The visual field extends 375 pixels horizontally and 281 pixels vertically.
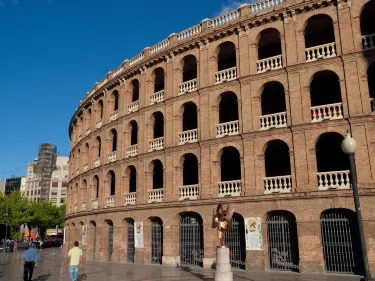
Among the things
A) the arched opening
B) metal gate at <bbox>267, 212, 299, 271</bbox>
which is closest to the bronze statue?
metal gate at <bbox>267, 212, 299, 271</bbox>

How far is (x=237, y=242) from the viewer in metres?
21.7

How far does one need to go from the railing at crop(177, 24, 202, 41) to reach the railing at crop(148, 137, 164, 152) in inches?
297

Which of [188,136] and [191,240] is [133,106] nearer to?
[188,136]

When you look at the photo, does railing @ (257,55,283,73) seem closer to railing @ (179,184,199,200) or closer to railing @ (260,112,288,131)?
railing @ (260,112,288,131)

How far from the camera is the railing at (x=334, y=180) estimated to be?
60.4ft

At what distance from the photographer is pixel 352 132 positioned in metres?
18.7

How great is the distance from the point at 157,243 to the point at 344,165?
13284 millimetres

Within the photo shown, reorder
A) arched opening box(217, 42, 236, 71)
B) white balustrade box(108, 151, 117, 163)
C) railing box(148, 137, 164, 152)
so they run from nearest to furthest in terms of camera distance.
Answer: arched opening box(217, 42, 236, 71)
railing box(148, 137, 164, 152)
white balustrade box(108, 151, 117, 163)

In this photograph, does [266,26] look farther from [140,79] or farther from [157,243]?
[157,243]

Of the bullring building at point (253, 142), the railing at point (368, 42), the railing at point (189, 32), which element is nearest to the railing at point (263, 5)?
the bullring building at point (253, 142)

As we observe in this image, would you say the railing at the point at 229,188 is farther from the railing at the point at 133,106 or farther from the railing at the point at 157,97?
the railing at the point at 133,106

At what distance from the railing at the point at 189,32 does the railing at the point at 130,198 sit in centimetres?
1208

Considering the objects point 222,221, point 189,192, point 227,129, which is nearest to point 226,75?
point 227,129

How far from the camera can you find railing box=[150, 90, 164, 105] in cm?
2714
